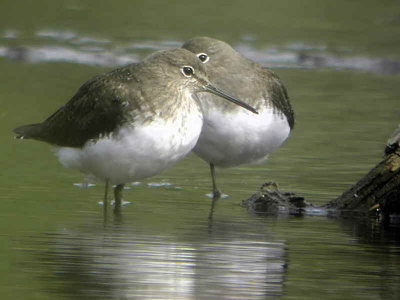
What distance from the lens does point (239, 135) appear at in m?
9.76

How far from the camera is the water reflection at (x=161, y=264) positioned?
6539 millimetres

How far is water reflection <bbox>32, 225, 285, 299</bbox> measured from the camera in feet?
21.5

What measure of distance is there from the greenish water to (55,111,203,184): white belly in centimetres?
36

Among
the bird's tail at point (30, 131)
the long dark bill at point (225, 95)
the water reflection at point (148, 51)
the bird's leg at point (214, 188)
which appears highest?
the water reflection at point (148, 51)

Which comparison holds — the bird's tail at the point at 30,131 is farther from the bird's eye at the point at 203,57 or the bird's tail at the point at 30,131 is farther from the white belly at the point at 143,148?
the bird's eye at the point at 203,57

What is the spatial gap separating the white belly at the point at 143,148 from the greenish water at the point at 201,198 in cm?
36

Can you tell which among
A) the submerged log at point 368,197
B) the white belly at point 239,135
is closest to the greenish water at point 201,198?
the submerged log at point 368,197

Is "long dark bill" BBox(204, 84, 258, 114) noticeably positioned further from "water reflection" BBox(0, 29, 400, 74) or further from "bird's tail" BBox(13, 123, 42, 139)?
"water reflection" BBox(0, 29, 400, 74)

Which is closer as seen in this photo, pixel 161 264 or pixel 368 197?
pixel 161 264

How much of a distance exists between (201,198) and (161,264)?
2.65m

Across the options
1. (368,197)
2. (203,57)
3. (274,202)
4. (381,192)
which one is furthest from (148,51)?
(381,192)

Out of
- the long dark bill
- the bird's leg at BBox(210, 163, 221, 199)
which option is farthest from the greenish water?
the long dark bill

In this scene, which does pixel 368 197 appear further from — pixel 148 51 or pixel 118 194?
pixel 148 51

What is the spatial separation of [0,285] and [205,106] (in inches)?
141
